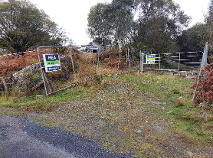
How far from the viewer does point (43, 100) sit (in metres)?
10.8

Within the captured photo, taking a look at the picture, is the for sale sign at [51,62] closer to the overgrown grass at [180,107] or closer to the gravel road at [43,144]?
the overgrown grass at [180,107]

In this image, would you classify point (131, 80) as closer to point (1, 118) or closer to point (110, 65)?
point (110, 65)

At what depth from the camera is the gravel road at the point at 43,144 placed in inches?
220

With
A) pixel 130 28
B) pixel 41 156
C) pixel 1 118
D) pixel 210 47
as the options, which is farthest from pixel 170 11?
pixel 41 156

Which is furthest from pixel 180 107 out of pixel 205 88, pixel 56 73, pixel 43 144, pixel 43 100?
pixel 56 73

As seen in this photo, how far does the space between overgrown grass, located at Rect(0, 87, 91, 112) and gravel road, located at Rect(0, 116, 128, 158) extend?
2050 mm

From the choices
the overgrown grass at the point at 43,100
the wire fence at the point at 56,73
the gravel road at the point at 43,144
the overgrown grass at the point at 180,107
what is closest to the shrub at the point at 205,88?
the overgrown grass at the point at 180,107

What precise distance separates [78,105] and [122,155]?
457 centimetres

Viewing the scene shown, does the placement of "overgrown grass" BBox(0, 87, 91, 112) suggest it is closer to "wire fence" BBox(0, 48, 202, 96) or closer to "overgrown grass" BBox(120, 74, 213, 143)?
"wire fence" BBox(0, 48, 202, 96)

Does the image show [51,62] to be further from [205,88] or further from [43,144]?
[205,88]

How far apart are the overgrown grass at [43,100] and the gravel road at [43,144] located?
2.05 metres

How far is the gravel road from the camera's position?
5586 millimetres

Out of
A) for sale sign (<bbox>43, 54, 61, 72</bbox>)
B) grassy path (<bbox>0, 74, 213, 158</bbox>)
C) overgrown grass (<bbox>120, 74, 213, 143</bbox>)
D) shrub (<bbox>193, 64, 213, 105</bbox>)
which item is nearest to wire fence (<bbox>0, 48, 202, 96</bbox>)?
for sale sign (<bbox>43, 54, 61, 72</bbox>)

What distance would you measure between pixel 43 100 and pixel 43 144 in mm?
4863
